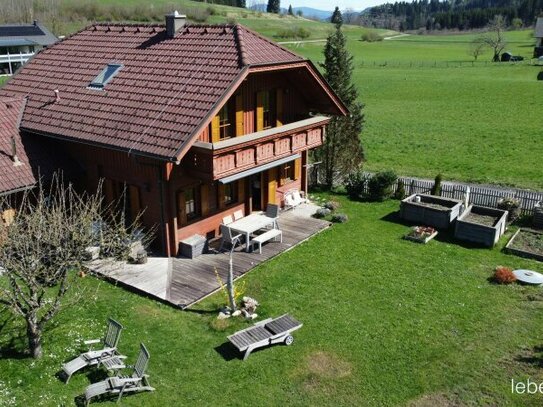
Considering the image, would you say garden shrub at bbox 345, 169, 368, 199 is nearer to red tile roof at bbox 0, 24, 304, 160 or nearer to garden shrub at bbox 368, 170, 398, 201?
garden shrub at bbox 368, 170, 398, 201

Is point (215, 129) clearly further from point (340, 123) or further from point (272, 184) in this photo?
point (340, 123)

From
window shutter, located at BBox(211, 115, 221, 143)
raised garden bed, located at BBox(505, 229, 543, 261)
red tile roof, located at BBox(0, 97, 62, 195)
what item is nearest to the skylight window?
red tile roof, located at BBox(0, 97, 62, 195)

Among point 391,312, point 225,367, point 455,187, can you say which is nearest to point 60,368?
point 225,367

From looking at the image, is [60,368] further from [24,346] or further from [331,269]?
[331,269]

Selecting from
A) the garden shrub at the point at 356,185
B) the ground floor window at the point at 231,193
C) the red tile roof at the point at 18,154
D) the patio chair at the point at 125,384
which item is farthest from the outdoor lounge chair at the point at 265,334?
the garden shrub at the point at 356,185

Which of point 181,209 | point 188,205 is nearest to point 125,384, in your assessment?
point 181,209
